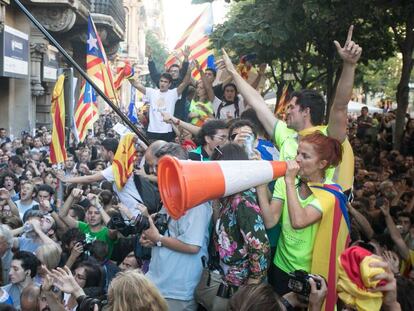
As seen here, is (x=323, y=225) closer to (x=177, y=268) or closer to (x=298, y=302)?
(x=298, y=302)

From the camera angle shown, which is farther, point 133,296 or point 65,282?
point 65,282

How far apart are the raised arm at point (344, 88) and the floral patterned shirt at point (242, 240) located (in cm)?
68

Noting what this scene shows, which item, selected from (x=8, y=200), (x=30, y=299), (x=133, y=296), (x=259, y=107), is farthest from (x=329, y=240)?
(x=8, y=200)

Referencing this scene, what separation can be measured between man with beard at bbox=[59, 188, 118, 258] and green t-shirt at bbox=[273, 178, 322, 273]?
2.70m

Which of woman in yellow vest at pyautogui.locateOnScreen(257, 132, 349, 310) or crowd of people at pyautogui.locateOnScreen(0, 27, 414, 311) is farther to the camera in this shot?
woman in yellow vest at pyautogui.locateOnScreen(257, 132, 349, 310)

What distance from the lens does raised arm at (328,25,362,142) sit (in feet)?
11.6

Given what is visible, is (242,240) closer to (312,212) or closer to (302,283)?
(312,212)

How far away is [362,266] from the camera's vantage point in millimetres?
2412

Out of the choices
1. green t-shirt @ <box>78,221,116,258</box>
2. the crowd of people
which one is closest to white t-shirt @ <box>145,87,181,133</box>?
the crowd of people

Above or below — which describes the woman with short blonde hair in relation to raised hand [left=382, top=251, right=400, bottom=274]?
above

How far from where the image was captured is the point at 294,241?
342 cm

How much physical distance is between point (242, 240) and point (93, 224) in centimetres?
302

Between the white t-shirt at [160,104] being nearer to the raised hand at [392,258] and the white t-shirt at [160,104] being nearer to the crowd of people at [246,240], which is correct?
the crowd of people at [246,240]

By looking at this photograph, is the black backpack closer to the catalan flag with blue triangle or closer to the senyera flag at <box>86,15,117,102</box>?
the catalan flag with blue triangle
